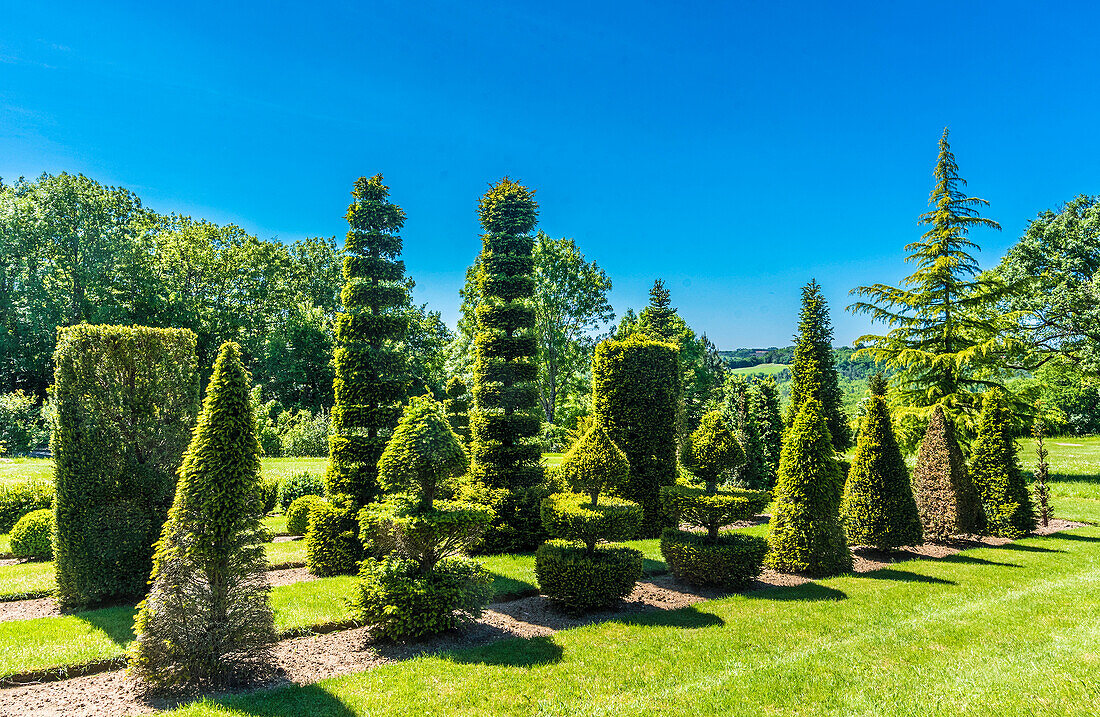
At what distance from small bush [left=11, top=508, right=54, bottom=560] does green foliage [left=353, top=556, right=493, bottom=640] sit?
11191 millimetres

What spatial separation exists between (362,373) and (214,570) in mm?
6611

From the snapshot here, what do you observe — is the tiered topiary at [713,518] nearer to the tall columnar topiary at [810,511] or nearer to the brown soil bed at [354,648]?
the brown soil bed at [354,648]

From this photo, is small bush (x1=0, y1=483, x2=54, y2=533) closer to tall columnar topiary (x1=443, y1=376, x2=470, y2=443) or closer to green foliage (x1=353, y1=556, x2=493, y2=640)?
tall columnar topiary (x1=443, y1=376, x2=470, y2=443)

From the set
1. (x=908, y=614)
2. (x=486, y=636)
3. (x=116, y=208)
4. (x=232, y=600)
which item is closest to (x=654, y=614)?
(x=486, y=636)

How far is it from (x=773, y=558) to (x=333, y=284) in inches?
2071

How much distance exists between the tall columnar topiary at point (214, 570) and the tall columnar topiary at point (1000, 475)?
21.1 m

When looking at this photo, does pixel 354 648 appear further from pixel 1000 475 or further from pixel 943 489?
pixel 1000 475

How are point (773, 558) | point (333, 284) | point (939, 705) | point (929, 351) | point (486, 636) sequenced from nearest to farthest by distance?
point (939, 705) < point (486, 636) < point (773, 558) < point (929, 351) < point (333, 284)

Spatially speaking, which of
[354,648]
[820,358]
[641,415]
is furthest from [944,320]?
[354,648]

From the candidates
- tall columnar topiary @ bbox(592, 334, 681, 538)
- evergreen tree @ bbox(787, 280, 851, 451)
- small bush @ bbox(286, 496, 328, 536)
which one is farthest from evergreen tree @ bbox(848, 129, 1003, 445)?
small bush @ bbox(286, 496, 328, 536)

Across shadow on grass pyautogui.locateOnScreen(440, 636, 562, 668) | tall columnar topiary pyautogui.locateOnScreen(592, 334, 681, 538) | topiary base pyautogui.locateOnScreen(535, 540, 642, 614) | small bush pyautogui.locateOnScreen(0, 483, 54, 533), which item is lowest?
shadow on grass pyautogui.locateOnScreen(440, 636, 562, 668)

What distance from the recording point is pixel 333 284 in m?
55.4

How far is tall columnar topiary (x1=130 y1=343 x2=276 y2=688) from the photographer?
7266 millimetres

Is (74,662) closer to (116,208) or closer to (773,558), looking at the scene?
(773,558)
